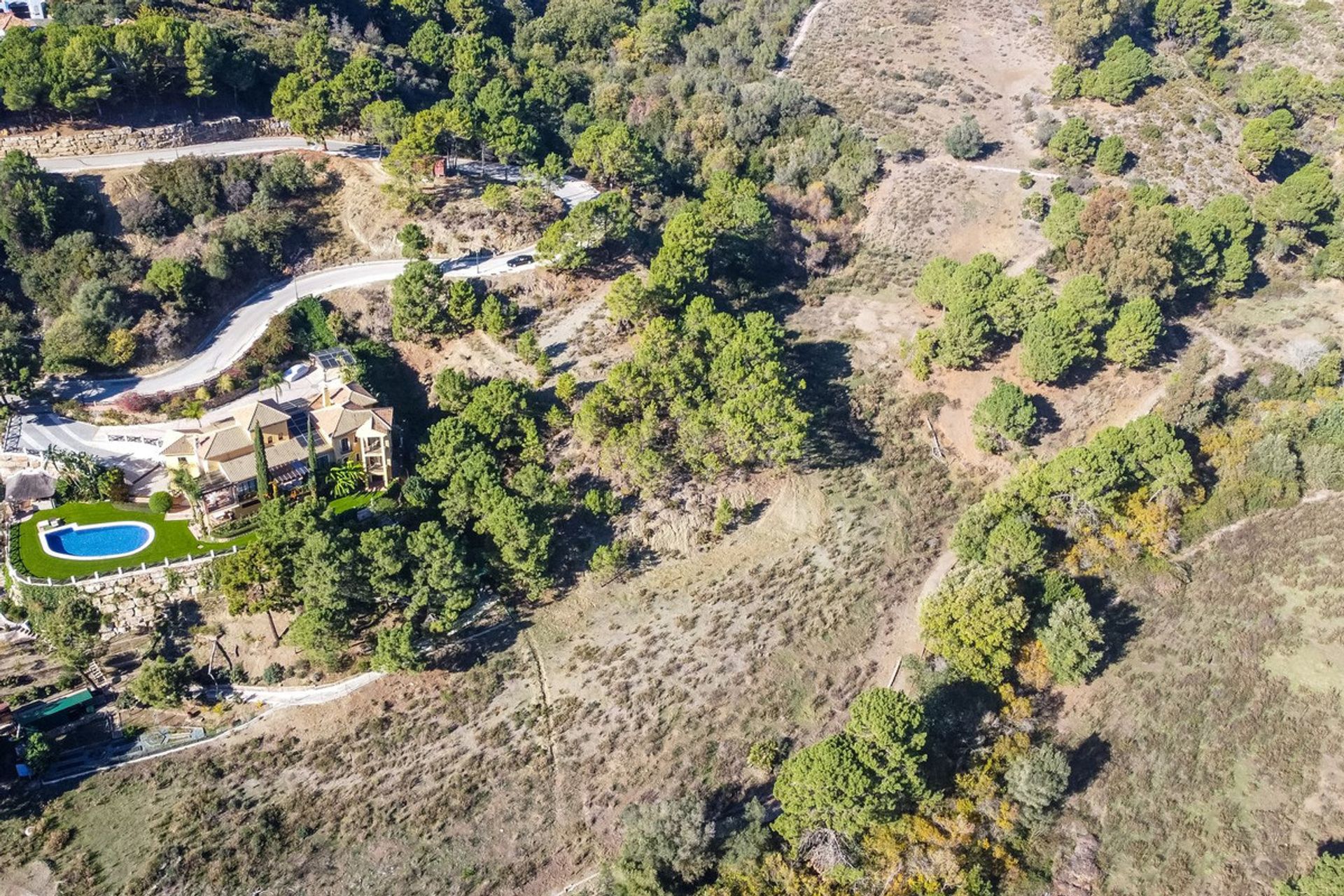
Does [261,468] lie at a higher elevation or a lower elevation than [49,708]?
higher

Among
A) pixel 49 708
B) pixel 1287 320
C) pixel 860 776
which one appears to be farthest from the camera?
pixel 1287 320

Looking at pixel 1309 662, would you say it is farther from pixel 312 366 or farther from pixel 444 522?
pixel 312 366

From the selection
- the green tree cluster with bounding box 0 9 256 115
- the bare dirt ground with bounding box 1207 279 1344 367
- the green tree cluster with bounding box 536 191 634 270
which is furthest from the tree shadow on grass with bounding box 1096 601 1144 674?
the green tree cluster with bounding box 0 9 256 115

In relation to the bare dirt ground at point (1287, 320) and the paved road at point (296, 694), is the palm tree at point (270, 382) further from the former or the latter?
the bare dirt ground at point (1287, 320)

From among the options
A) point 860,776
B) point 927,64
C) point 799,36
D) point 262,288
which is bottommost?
point 860,776

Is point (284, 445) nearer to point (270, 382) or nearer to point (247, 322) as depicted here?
point (270, 382)

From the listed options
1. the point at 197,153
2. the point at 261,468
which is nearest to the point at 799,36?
the point at 197,153

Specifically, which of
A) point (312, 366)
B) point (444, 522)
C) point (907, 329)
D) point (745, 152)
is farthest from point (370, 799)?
point (745, 152)
